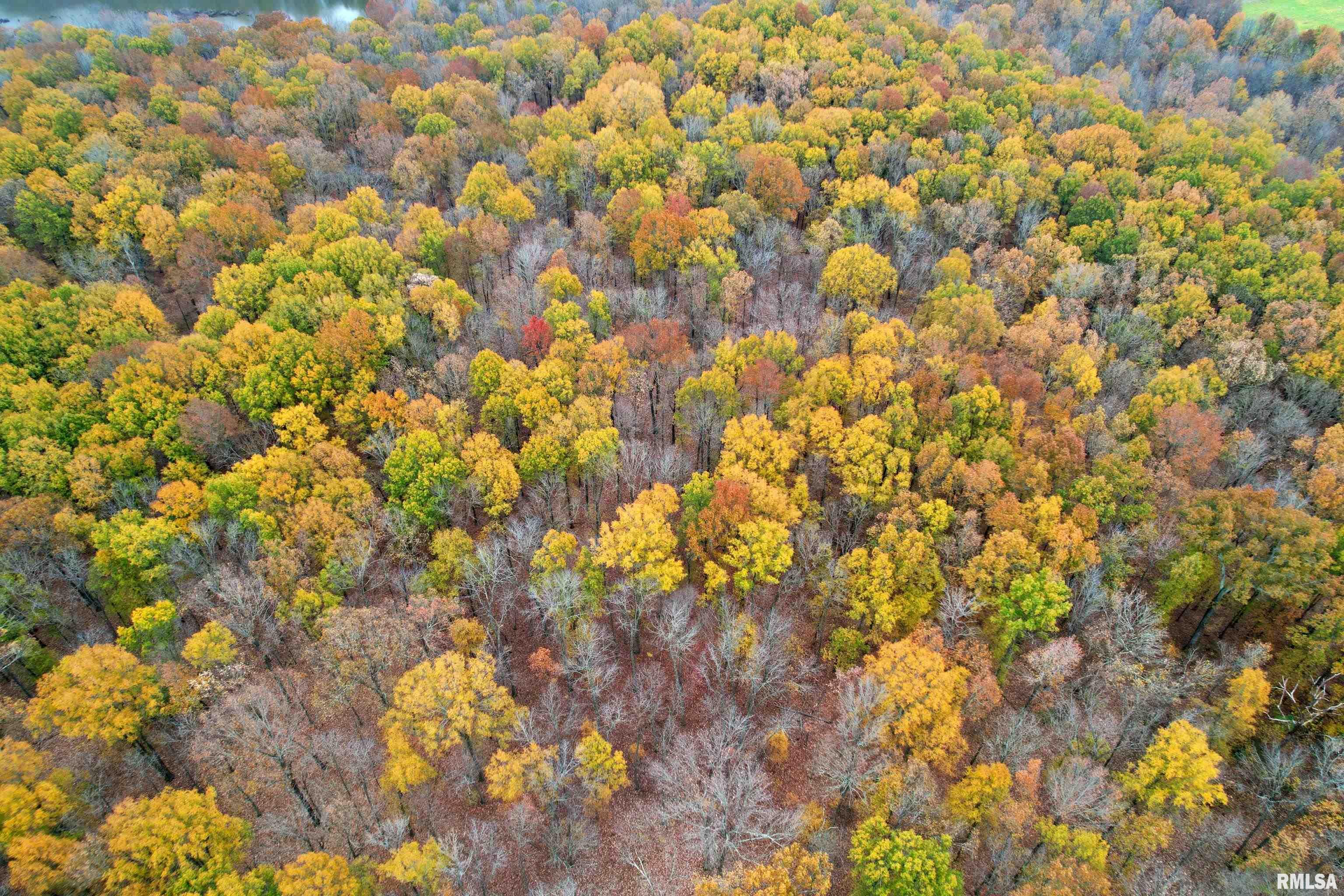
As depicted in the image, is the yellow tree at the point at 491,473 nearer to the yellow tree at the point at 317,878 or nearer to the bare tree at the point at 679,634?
the bare tree at the point at 679,634

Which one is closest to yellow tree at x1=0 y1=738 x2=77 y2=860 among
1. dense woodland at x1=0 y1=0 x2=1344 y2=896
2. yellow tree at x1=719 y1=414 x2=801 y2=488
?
dense woodland at x1=0 y1=0 x2=1344 y2=896

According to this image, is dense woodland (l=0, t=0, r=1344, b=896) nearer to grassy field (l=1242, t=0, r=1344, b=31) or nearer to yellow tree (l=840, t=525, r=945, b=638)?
yellow tree (l=840, t=525, r=945, b=638)

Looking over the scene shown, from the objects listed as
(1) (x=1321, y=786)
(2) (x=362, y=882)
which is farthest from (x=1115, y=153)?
(2) (x=362, y=882)

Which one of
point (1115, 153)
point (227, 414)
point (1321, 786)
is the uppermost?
point (1115, 153)

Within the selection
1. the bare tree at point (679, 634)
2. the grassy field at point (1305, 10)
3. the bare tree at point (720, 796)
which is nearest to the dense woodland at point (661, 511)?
the bare tree at point (720, 796)

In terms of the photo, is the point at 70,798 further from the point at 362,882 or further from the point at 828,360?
the point at 828,360

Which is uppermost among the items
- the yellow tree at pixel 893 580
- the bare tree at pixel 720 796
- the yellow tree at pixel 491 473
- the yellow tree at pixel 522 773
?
the yellow tree at pixel 491 473
